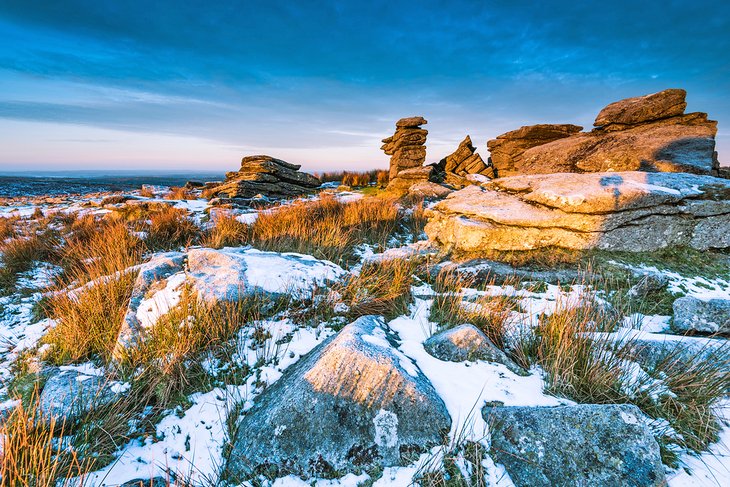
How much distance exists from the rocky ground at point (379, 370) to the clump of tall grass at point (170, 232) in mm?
1807

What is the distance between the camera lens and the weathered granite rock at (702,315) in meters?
2.93

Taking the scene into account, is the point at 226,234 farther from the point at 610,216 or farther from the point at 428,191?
the point at 428,191

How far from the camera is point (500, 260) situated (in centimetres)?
479

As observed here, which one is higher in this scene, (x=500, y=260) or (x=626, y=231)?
(x=626, y=231)

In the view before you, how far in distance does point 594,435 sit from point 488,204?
4298 millimetres

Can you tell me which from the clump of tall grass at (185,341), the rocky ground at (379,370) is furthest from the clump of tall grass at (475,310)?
the clump of tall grass at (185,341)

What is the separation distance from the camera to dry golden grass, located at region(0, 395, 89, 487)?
137cm

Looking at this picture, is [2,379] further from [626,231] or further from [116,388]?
[626,231]

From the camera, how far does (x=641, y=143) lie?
27.3ft

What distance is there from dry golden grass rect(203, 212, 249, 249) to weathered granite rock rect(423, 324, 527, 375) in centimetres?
462

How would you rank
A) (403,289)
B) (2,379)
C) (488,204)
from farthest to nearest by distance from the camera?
(488,204)
(403,289)
(2,379)

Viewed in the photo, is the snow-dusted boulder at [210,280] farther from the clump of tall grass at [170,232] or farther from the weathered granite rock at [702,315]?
the weathered granite rock at [702,315]

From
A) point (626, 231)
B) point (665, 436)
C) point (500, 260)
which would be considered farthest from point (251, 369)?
point (626, 231)

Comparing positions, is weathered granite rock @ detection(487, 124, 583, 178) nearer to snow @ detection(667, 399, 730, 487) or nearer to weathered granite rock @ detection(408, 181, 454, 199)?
weathered granite rock @ detection(408, 181, 454, 199)
